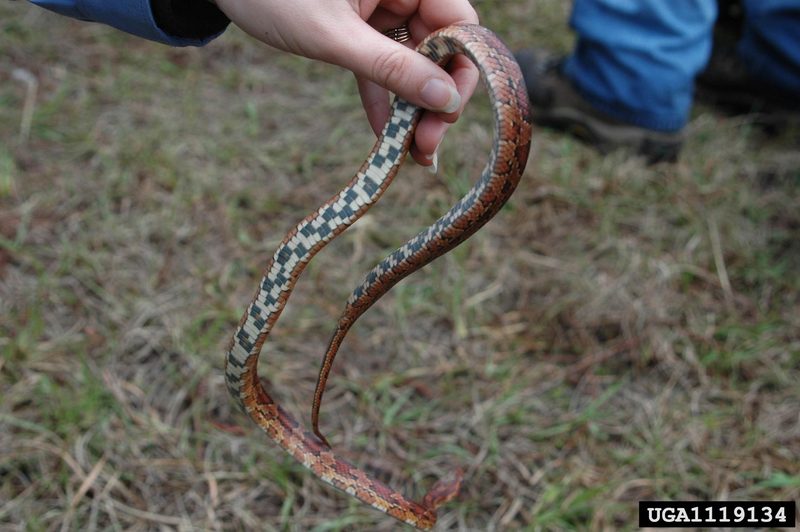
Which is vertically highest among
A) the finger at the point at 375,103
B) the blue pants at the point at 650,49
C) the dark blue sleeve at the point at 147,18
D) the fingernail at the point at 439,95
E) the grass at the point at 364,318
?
the dark blue sleeve at the point at 147,18

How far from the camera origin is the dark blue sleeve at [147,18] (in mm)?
2047

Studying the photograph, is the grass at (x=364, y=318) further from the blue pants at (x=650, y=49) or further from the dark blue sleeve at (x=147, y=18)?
the dark blue sleeve at (x=147, y=18)

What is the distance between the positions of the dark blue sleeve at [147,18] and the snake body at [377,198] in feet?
2.25

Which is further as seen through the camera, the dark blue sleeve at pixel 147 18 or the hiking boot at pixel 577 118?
the hiking boot at pixel 577 118

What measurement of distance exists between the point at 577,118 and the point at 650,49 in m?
0.50

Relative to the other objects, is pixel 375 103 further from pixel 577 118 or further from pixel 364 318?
pixel 577 118

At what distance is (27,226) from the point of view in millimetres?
3309

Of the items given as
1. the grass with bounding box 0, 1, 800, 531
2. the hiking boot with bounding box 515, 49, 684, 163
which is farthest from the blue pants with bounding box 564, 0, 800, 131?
the grass with bounding box 0, 1, 800, 531

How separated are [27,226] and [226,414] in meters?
1.25

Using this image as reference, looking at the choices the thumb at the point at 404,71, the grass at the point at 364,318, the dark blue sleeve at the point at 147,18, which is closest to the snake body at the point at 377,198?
the thumb at the point at 404,71

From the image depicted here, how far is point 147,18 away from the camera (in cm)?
204

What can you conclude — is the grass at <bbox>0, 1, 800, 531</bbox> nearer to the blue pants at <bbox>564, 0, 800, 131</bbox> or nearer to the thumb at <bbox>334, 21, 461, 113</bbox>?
the blue pants at <bbox>564, 0, 800, 131</bbox>

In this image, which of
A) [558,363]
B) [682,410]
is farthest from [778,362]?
[558,363]

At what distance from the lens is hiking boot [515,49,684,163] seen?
4227mm
